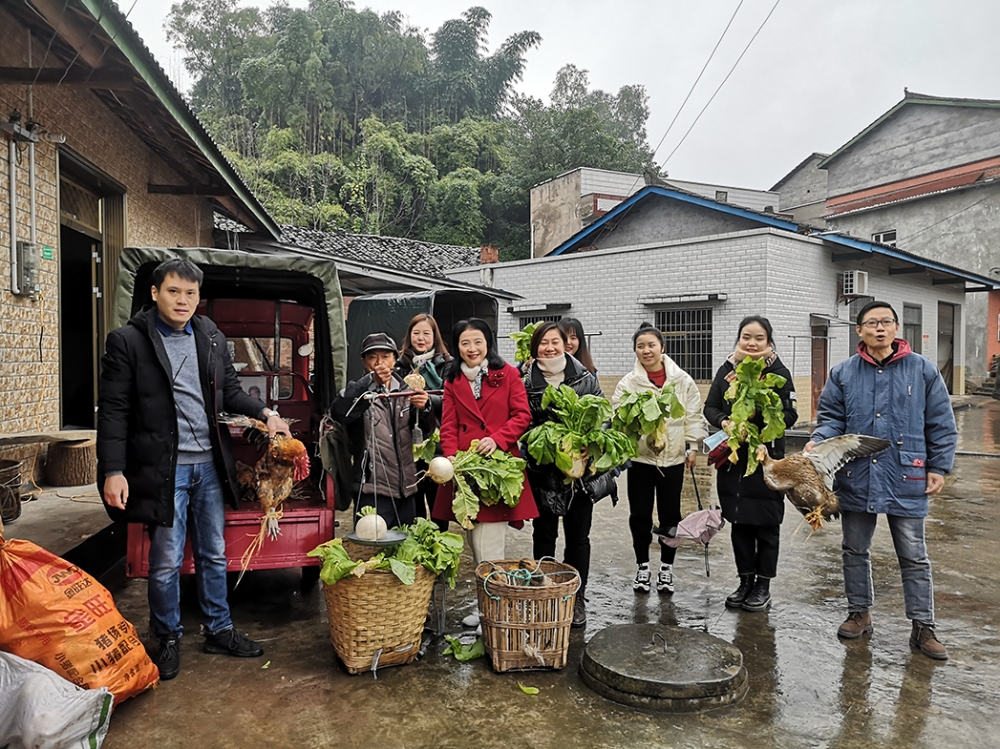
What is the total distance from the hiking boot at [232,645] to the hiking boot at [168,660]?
224 millimetres

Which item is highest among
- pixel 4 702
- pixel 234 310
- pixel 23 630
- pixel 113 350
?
pixel 234 310

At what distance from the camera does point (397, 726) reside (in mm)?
2891

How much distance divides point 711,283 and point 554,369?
1048 cm

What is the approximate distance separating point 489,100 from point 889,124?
20.6 m

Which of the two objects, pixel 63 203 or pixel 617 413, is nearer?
pixel 617 413

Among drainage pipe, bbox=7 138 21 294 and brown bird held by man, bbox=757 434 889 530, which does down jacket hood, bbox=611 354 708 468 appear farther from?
drainage pipe, bbox=7 138 21 294

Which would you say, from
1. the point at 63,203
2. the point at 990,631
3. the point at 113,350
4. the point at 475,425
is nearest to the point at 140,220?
the point at 63,203

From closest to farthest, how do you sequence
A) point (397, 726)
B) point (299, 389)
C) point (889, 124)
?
point (397, 726)
point (299, 389)
point (889, 124)

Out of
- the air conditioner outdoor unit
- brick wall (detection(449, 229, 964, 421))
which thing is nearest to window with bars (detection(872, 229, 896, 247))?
brick wall (detection(449, 229, 964, 421))

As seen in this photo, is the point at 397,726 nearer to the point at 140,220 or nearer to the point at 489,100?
the point at 140,220

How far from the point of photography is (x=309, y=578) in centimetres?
469

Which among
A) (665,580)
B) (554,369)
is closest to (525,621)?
(554,369)

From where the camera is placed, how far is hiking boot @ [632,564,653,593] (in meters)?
4.57

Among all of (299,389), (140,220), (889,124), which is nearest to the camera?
(299,389)
